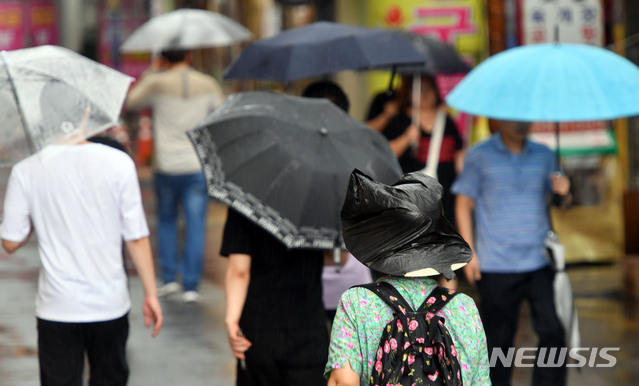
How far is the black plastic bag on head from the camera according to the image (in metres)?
3.08

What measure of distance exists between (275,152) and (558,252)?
211 centimetres

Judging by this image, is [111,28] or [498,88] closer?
[498,88]

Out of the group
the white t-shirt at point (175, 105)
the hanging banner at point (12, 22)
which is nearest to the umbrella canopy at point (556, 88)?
the white t-shirt at point (175, 105)

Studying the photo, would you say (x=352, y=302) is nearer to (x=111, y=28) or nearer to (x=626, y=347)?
(x=626, y=347)

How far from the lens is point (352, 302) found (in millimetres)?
3012

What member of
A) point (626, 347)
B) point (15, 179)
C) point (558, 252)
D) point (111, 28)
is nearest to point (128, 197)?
point (15, 179)

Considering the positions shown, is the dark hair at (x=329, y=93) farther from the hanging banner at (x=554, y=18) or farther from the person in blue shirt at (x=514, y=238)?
the hanging banner at (x=554, y=18)

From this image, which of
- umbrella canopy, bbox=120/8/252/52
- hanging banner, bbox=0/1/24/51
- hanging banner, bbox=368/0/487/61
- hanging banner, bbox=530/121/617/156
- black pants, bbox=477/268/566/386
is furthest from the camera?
hanging banner, bbox=0/1/24/51

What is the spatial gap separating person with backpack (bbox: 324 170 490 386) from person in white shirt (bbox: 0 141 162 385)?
1687 millimetres

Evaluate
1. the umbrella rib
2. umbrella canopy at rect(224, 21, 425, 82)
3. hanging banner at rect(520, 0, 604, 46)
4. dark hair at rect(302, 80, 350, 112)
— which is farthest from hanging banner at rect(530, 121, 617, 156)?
the umbrella rib

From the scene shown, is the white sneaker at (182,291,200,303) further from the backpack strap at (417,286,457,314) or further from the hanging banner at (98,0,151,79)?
the hanging banner at (98,0,151,79)

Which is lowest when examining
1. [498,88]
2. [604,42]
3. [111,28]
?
[111,28]

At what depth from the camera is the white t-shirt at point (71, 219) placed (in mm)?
4512

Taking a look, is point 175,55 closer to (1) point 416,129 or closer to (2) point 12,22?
(1) point 416,129
